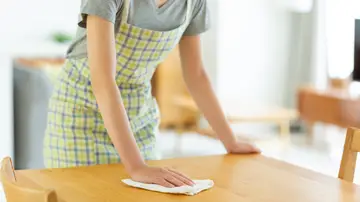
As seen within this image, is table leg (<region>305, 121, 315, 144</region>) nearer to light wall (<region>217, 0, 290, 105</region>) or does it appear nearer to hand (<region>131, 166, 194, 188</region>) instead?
light wall (<region>217, 0, 290, 105</region>)

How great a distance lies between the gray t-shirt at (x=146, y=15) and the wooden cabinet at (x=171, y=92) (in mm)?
4298

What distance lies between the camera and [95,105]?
185 centimetres

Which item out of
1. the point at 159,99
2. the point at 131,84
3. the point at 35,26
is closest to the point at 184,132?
the point at 159,99

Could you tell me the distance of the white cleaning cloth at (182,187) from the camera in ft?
4.54

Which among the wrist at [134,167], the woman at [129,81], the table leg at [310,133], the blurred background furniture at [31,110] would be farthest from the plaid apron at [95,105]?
the table leg at [310,133]

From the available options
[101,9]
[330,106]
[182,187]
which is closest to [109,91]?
[101,9]

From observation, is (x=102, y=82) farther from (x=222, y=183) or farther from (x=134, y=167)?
(x=222, y=183)

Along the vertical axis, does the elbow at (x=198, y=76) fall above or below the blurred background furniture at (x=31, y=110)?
above

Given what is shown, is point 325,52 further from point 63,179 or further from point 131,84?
point 63,179

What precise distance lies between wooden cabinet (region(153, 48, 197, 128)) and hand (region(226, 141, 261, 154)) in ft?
14.1

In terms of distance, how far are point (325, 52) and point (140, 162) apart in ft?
16.4

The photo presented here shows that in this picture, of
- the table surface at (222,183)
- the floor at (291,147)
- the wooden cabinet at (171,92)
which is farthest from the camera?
the wooden cabinet at (171,92)

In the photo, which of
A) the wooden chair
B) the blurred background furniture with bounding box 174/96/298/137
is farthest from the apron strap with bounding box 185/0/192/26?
the blurred background furniture with bounding box 174/96/298/137

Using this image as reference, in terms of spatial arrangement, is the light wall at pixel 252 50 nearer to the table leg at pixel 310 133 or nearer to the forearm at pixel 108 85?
the table leg at pixel 310 133
